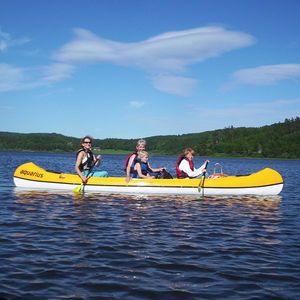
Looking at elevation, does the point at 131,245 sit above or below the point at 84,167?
below

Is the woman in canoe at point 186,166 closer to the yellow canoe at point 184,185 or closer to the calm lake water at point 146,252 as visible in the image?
the yellow canoe at point 184,185

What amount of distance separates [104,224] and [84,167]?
6213 mm

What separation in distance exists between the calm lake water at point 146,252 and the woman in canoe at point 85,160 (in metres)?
2.88

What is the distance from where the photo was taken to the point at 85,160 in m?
15.4

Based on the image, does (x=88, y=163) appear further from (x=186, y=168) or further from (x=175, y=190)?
(x=186, y=168)

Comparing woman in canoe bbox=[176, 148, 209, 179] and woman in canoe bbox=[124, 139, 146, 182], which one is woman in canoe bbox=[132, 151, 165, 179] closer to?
woman in canoe bbox=[124, 139, 146, 182]

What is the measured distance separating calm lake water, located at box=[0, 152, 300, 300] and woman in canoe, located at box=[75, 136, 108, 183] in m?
2.88

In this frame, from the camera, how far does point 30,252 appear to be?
7.10 meters

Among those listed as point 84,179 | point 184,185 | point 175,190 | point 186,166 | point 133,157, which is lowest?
point 175,190

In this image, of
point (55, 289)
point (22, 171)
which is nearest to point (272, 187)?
point (22, 171)

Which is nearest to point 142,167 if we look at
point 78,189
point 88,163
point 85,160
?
point 88,163

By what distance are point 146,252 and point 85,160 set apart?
341 inches

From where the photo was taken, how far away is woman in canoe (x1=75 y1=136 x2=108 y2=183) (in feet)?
49.3

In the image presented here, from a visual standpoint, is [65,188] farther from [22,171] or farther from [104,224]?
[104,224]
